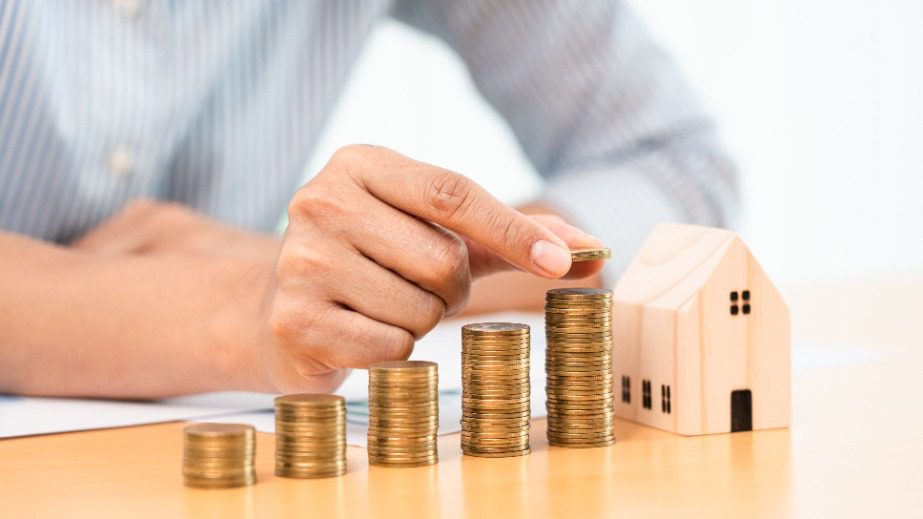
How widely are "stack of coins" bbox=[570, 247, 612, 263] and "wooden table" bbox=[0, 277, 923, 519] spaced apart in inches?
7.1

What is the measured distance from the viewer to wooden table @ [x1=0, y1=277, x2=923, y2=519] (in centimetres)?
100

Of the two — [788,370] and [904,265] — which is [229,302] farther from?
[904,265]

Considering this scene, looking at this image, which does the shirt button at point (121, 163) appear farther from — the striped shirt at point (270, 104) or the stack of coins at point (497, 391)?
the stack of coins at point (497, 391)

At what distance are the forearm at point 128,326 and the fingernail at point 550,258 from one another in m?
0.36

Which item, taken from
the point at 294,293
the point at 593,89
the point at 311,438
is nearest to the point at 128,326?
the point at 294,293

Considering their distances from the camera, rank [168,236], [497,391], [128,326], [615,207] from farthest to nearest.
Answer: [615,207]
[168,236]
[128,326]
[497,391]

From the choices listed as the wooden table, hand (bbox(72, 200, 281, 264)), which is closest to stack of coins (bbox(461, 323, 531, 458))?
the wooden table

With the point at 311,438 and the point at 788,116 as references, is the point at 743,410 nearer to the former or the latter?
the point at 311,438

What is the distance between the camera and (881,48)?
15.0ft

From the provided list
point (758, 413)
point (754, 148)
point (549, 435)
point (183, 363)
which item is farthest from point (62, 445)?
point (754, 148)

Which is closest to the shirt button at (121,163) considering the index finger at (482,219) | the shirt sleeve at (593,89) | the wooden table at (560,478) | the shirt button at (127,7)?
the shirt button at (127,7)

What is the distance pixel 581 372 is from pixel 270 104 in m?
1.38

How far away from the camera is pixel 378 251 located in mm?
1253

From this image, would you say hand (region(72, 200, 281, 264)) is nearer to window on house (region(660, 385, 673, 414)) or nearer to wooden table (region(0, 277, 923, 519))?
wooden table (region(0, 277, 923, 519))
